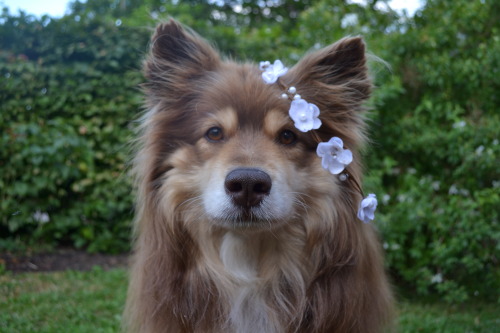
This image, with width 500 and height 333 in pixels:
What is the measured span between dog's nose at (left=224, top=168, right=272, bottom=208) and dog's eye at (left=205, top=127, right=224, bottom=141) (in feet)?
1.22

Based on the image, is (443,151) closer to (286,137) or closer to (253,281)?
(286,137)

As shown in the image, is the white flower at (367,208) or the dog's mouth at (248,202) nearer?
the dog's mouth at (248,202)

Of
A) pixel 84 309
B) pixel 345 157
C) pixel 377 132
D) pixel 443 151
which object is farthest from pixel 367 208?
pixel 377 132

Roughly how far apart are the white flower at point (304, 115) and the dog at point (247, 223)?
0.45 ft

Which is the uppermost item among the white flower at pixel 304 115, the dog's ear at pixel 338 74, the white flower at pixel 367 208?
the dog's ear at pixel 338 74

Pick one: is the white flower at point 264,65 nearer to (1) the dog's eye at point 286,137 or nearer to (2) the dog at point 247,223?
(2) the dog at point 247,223

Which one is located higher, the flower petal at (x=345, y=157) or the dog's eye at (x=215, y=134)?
the dog's eye at (x=215, y=134)

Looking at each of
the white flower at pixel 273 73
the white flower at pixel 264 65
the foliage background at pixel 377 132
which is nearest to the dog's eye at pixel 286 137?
the white flower at pixel 273 73

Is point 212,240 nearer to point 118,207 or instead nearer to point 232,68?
point 232,68

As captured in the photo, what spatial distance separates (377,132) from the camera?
18.5 feet

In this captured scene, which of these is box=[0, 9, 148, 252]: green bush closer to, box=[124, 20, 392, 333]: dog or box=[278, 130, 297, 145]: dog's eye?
box=[124, 20, 392, 333]: dog

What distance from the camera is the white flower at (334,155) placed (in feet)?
8.75

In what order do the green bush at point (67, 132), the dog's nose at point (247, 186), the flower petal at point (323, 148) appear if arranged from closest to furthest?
1. the dog's nose at point (247, 186)
2. the flower petal at point (323, 148)
3. the green bush at point (67, 132)

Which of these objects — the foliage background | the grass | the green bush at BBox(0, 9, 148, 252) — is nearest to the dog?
the grass
